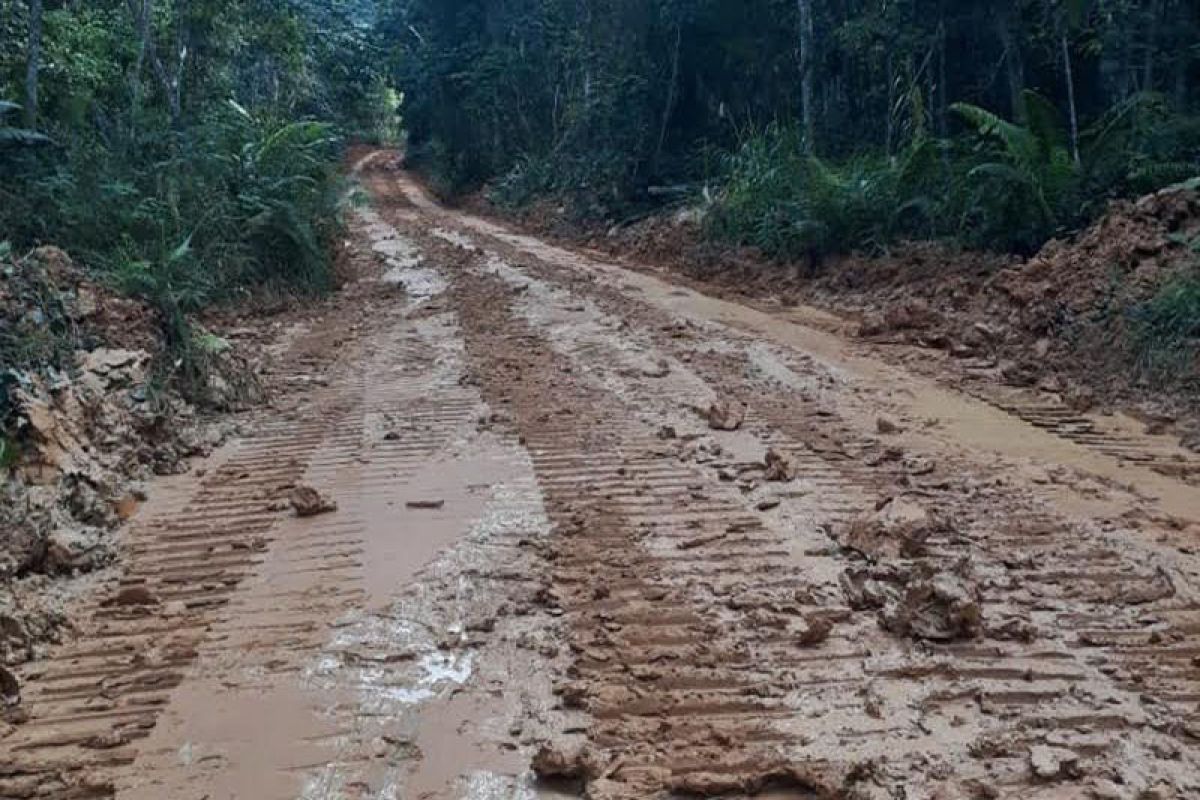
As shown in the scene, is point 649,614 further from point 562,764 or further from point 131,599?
point 131,599

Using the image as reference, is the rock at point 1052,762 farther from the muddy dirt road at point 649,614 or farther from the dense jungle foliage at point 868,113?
the dense jungle foliage at point 868,113

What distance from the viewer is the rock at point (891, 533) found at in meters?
3.70

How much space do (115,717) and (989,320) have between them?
6.99 m

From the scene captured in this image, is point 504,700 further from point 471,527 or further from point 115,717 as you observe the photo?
point 471,527

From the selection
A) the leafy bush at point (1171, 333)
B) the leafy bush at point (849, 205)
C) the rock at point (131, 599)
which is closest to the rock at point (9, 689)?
the rock at point (131, 599)

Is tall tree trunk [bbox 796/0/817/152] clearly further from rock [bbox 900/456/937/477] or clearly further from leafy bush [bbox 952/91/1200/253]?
rock [bbox 900/456/937/477]

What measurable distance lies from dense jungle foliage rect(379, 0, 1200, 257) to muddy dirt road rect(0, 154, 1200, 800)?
168 inches

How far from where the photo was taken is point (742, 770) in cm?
249

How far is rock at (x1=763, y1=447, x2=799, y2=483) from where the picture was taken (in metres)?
4.64

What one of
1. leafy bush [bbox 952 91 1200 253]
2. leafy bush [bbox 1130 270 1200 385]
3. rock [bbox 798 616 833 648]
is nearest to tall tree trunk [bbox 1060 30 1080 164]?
leafy bush [bbox 952 91 1200 253]

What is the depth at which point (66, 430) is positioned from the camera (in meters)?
4.83

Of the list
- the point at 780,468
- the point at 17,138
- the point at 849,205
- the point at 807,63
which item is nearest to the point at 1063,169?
the point at 849,205

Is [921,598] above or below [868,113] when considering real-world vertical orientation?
below

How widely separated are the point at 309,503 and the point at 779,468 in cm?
205
